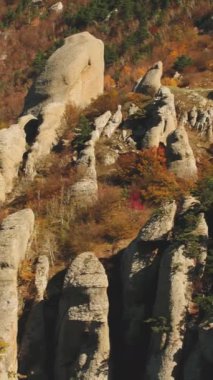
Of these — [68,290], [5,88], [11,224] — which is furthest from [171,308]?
[5,88]

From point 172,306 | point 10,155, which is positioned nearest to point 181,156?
point 10,155

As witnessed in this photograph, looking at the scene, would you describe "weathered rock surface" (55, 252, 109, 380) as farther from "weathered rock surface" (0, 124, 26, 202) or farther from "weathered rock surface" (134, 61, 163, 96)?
"weathered rock surface" (134, 61, 163, 96)

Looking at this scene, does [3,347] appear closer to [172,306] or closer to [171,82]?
[172,306]

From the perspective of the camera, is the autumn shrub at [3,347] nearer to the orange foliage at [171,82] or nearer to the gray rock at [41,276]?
the gray rock at [41,276]

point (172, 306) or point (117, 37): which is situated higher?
point (117, 37)

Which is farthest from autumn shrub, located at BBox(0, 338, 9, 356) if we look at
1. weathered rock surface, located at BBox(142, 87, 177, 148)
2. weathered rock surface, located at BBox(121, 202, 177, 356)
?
weathered rock surface, located at BBox(142, 87, 177, 148)

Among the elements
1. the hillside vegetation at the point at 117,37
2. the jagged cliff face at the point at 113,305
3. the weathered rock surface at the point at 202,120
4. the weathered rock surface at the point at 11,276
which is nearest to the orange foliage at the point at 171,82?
the hillside vegetation at the point at 117,37

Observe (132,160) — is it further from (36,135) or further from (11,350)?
(11,350)
